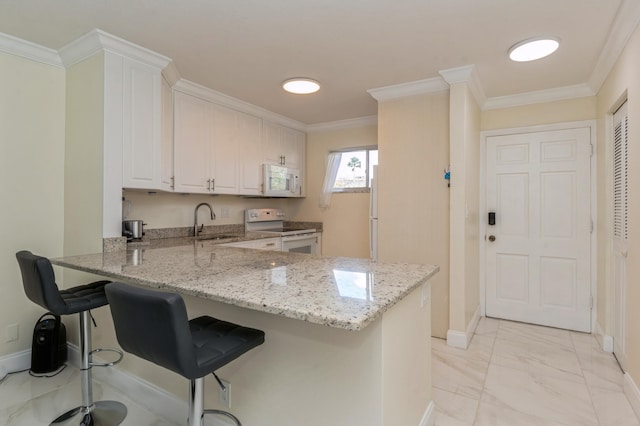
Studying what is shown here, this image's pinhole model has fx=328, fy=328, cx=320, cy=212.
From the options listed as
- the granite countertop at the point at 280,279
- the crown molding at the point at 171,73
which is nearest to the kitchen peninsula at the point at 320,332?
the granite countertop at the point at 280,279

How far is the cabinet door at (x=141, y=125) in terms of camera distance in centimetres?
243

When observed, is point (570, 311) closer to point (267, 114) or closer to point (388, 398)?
point (388, 398)

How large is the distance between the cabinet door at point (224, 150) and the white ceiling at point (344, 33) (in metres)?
0.51

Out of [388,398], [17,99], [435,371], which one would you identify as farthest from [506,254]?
[17,99]

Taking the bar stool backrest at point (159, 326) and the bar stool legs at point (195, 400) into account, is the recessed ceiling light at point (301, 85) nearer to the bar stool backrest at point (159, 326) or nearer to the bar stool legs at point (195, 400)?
the bar stool backrest at point (159, 326)

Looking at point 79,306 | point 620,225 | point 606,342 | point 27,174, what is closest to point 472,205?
point 620,225

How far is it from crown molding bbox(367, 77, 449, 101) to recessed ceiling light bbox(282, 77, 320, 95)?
0.58 meters

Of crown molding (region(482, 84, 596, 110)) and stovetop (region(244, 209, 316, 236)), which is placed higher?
crown molding (region(482, 84, 596, 110))

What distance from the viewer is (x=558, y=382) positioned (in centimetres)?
230

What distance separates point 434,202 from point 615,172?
144 centimetres

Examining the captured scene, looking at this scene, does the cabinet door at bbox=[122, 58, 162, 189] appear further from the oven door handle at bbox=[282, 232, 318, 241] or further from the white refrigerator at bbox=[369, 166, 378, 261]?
the white refrigerator at bbox=[369, 166, 378, 261]

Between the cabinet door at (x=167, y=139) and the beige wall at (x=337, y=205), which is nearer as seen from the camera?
the cabinet door at (x=167, y=139)

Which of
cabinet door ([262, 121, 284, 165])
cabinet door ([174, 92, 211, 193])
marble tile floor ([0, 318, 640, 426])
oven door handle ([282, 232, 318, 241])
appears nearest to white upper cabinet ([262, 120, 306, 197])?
cabinet door ([262, 121, 284, 165])

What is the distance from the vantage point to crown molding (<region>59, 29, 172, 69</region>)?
227 cm
